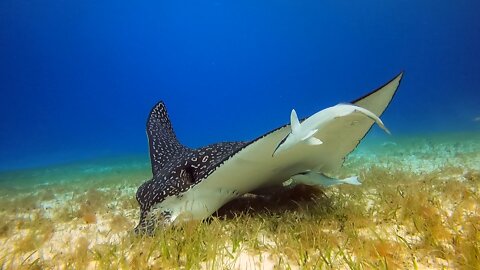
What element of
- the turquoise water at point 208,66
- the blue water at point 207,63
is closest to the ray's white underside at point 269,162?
the turquoise water at point 208,66

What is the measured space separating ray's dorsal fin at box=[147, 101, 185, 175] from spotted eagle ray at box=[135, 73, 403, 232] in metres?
0.96

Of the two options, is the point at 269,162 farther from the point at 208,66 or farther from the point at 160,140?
the point at 208,66

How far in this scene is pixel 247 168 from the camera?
9.39 feet

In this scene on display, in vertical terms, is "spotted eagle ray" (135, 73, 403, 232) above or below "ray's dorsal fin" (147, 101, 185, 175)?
below

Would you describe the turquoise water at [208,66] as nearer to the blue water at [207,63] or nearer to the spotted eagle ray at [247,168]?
the blue water at [207,63]

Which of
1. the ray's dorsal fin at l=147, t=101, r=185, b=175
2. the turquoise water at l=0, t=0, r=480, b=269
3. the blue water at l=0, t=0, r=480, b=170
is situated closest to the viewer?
the ray's dorsal fin at l=147, t=101, r=185, b=175

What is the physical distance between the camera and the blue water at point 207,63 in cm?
8412

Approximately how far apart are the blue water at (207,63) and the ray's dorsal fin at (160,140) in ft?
205

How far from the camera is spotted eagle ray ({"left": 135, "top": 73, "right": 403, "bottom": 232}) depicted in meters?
2.66

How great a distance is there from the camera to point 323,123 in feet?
8.23

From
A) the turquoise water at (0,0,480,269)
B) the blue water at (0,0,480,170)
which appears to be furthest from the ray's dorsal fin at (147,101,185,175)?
the blue water at (0,0,480,170)

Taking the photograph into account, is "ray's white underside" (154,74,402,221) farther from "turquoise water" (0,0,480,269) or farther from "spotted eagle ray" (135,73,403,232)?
"turquoise water" (0,0,480,269)

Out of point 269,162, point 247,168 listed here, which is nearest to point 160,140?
point 247,168

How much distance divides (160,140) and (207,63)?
522 ft
